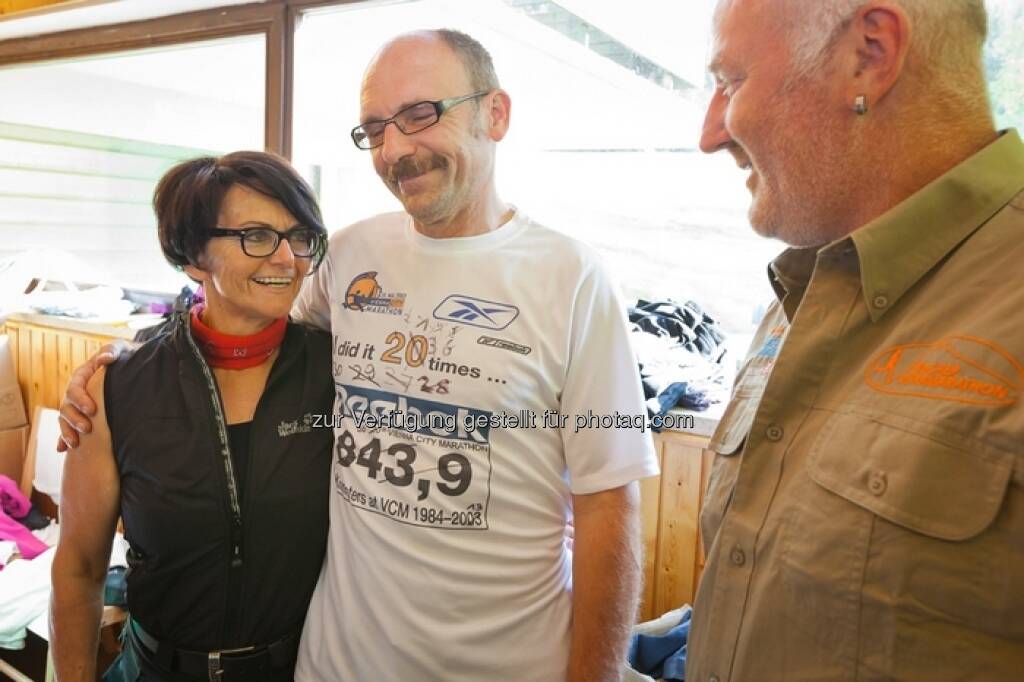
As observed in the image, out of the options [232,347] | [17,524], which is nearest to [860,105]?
[232,347]

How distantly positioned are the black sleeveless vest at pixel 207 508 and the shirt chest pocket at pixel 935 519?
988 mm

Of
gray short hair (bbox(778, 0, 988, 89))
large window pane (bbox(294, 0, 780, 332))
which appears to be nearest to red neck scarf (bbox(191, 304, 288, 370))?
gray short hair (bbox(778, 0, 988, 89))

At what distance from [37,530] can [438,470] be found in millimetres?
2945

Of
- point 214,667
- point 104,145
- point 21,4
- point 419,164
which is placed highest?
point 21,4

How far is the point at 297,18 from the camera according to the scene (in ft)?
8.60

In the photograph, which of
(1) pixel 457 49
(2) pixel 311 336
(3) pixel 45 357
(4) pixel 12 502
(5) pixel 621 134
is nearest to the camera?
(1) pixel 457 49

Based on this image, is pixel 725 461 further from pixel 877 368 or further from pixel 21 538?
pixel 21 538

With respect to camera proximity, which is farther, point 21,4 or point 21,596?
point 21,4

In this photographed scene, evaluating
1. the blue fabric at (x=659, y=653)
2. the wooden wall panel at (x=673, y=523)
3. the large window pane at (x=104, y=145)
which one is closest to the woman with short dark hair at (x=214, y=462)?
the blue fabric at (x=659, y=653)

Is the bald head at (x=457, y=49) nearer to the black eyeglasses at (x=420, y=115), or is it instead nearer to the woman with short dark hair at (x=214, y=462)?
the black eyeglasses at (x=420, y=115)

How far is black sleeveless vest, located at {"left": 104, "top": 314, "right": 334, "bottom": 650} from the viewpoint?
1.25 meters

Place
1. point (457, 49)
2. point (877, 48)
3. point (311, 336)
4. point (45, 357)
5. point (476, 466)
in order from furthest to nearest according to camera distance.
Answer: point (45, 357) → point (311, 336) → point (457, 49) → point (476, 466) → point (877, 48)

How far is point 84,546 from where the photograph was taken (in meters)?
1.34

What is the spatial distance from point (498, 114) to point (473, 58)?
118 mm
